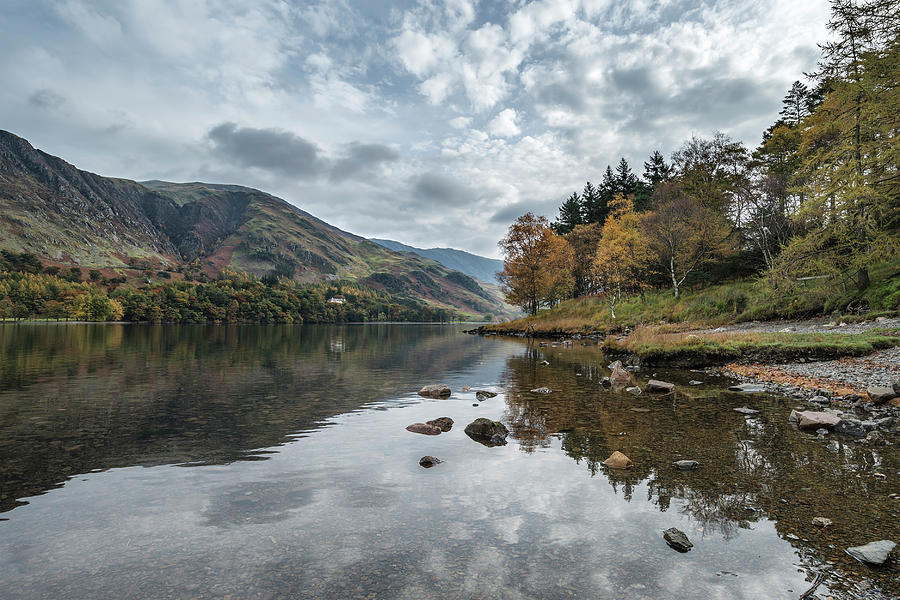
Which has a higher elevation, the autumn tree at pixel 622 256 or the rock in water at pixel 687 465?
the autumn tree at pixel 622 256

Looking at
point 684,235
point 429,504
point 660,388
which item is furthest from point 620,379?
point 684,235

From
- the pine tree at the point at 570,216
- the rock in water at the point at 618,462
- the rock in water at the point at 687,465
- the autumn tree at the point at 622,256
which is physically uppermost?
the pine tree at the point at 570,216

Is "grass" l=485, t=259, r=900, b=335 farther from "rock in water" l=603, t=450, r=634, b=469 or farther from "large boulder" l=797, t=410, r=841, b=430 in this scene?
Answer: "rock in water" l=603, t=450, r=634, b=469

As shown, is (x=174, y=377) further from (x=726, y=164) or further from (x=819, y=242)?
(x=726, y=164)

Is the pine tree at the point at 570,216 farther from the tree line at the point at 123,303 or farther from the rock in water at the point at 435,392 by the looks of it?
the tree line at the point at 123,303

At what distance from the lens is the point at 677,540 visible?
20.4 ft

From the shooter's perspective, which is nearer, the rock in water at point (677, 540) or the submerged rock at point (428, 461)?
the rock in water at point (677, 540)

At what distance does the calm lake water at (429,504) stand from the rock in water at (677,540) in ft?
0.51

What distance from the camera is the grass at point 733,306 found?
28.9 m

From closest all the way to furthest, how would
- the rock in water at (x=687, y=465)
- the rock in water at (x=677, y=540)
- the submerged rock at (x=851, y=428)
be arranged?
1. the rock in water at (x=677, y=540)
2. the rock in water at (x=687, y=465)
3. the submerged rock at (x=851, y=428)

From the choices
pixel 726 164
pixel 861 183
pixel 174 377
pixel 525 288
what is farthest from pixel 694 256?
pixel 174 377

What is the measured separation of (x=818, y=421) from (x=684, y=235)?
48057mm

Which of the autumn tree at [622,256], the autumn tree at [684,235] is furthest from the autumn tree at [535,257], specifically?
the autumn tree at [684,235]

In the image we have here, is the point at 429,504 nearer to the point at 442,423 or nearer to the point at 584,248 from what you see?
the point at 442,423
